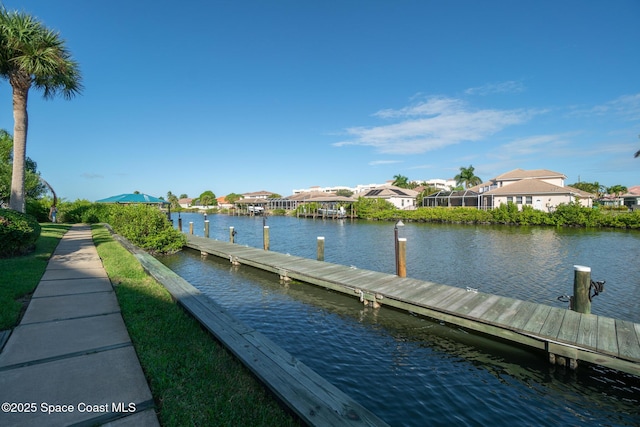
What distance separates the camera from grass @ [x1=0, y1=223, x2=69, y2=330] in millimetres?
4832

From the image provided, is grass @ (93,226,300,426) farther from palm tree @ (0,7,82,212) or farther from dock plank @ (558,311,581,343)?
palm tree @ (0,7,82,212)

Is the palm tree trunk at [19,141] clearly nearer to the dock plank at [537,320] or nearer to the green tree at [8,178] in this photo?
the green tree at [8,178]

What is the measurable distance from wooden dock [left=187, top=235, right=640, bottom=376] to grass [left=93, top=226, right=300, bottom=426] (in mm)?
4835

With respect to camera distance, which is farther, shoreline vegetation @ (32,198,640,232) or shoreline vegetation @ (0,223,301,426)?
shoreline vegetation @ (32,198,640,232)

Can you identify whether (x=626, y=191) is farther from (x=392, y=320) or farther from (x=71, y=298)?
(x=71, y=298)

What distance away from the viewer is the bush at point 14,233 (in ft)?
29.7

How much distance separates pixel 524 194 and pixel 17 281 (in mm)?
48141

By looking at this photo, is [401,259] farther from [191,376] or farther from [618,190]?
[618,190]

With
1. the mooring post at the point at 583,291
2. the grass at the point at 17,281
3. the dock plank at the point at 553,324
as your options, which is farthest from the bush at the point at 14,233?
the mooring post at the point at 583,291

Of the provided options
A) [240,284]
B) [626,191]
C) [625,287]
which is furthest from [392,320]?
[626,191]

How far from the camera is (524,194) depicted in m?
40.4

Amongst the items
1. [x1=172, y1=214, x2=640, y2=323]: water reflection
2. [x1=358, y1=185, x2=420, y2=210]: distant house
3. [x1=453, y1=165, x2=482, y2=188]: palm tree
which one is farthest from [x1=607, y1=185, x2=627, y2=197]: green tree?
[x1=172, y1=214, x2=640, y2=323]: water reflection

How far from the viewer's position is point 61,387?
3.01 meters

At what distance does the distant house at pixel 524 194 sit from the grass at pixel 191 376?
43434 millimetres
